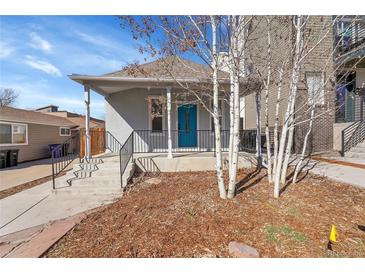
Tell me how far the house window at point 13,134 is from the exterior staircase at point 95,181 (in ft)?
29.6

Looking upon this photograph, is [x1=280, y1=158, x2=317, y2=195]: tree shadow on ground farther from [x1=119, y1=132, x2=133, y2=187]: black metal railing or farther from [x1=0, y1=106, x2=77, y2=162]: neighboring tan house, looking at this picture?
[x1=0, y1=106, x2=77, y2=162]: neighboring tan house

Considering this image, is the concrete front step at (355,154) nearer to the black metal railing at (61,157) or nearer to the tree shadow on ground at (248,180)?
the tree shadow on ground at (248,180)

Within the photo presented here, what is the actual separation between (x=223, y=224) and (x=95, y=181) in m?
4.11

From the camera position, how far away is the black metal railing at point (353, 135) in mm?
8688

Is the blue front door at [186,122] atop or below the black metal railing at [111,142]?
atop

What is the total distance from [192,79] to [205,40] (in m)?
2.07

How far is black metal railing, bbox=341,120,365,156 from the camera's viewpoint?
8.69 metres

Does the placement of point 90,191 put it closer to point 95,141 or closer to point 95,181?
point 95,181

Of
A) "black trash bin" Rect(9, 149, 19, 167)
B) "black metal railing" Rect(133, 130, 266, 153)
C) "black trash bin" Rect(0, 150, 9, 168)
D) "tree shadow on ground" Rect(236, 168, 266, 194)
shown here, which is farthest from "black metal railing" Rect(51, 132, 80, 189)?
"tree shadow on ground" Rect(236, 168, 266, 194)

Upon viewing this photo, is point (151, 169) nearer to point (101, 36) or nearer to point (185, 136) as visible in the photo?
point (185, 136)

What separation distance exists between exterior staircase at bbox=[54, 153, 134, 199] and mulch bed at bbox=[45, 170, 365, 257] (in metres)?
0.87

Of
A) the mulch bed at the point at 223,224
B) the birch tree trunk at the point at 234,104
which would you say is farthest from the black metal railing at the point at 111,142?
the birch tree trunk at the point at 234,104

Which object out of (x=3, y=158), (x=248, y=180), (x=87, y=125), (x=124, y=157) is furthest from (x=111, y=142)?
(x=3, y=158)

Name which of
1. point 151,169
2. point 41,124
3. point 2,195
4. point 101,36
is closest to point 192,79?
point 101,36
